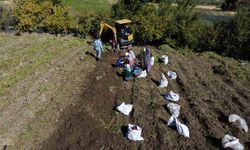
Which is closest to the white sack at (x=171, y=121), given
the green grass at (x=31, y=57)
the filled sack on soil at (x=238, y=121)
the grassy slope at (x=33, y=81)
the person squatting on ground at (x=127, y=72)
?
the filled sack on soil at (x=238, y=121)

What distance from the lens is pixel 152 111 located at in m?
14.0

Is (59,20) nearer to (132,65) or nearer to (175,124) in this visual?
(132,65)

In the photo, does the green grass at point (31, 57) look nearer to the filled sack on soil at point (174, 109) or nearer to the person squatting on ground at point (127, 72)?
the person squatting on ground at point (127, 72)

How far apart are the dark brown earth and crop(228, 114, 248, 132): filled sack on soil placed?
7.1 inches

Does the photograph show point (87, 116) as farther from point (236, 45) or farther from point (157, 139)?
point (236, 45)

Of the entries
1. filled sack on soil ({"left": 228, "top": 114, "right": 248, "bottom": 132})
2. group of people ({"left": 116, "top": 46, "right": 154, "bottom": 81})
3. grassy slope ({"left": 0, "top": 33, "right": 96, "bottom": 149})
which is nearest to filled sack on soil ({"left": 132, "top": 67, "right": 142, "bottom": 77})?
group of people ({"left": 116, "top": 46, "right": 154, "bottom": 81})

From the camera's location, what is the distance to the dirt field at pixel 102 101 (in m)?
12.1

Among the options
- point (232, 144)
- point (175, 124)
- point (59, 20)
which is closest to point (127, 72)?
point (175, 124)

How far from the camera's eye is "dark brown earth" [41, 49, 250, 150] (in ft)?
39.3

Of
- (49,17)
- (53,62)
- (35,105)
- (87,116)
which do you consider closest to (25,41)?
(49,17)

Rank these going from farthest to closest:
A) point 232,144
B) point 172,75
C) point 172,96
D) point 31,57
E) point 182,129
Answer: point 31,57 → point 172,75 → point 172,96 → point 182,129 → point 232,144

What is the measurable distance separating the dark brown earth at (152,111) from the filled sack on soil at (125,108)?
18 centimetres

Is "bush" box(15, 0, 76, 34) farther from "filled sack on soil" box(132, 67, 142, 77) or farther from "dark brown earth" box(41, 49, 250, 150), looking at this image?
"filled sack on soil" box(132, 67, 142, 77)

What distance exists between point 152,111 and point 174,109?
81 centimetres
